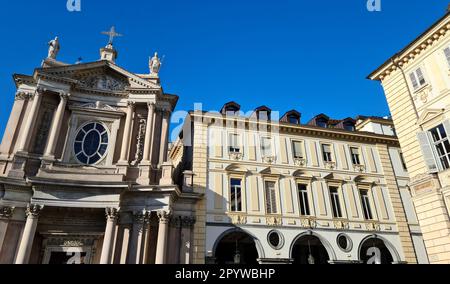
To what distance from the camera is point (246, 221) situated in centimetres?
1984

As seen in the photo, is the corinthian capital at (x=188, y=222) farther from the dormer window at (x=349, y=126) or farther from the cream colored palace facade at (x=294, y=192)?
the dormer window at (x=349, y=126)

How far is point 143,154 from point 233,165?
19.9 ft

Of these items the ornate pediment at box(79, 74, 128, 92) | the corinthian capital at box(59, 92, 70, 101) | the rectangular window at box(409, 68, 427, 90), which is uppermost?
the ornate pediment at box(79, 74, 128, 92)

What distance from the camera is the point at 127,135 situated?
20.6 metres

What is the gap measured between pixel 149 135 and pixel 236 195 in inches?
277

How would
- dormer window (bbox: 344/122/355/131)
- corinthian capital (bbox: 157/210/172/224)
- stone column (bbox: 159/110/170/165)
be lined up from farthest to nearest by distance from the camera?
dormer window (bbox: 344/122/355/131), stone column (bbox: 159/110/170/165), corinthian capital (bbox: 157/210/172/224)

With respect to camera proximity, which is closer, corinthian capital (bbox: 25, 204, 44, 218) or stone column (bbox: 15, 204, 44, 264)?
stone column (bbox: 15, 204, 44, 264)

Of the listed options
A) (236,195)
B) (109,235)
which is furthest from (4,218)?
(236,195)

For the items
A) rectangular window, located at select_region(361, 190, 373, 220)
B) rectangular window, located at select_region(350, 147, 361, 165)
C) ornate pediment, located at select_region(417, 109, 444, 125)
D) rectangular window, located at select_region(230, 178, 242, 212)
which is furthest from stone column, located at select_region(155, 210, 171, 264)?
rectangular window, located at select_region(350, 147, 361, 165)

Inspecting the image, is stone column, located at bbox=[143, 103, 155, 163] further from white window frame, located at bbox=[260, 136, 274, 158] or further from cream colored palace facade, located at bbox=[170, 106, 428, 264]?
white window frame, located at bbox=[260, 136, 274, 158]

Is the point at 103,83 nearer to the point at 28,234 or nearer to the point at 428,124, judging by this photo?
the point at 28,234

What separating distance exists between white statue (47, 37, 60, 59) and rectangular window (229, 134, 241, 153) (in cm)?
1378

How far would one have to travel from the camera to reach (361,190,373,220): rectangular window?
22344 mm
